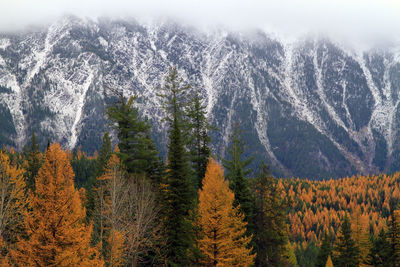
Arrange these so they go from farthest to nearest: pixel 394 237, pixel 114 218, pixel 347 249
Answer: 1. pixel 347 249
2. pixel 394 237
3. pixel 114 218

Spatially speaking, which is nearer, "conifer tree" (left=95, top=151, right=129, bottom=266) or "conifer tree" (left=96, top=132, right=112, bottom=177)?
"conifer tree" (left=95, top=151, right=129, bottom=266)

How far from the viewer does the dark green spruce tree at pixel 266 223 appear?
3459cm

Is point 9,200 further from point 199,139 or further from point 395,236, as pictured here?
point 395,236

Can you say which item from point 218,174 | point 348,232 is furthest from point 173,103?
point 348,232

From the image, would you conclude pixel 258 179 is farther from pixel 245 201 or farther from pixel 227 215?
pixel 227 215

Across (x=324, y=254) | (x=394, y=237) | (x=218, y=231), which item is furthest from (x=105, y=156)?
(x=324, y=254)

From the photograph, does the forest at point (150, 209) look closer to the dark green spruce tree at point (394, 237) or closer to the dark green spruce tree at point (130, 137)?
the dark green spruce tree at point (130, 137)

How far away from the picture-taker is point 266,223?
3488 centimetres

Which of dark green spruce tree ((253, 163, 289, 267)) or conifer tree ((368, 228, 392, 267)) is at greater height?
dark green spruce tree ((253, 163, 289, 267))

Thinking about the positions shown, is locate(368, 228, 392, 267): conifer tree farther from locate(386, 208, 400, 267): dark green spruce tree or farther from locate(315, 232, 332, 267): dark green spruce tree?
locate(315, 232, 332, 267): dark green spruce tree

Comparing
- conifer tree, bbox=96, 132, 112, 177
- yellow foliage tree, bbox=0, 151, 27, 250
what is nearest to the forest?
yellow foliage tree, bbox=0, 151, 27, 250

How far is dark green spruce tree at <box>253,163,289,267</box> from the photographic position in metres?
34.6

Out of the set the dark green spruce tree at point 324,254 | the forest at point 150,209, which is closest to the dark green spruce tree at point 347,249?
the dark green spruce tree at point 324,254

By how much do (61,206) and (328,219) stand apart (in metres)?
185
